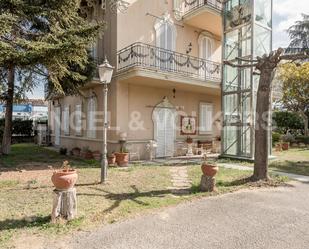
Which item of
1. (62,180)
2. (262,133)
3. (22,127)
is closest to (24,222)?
(62,180)

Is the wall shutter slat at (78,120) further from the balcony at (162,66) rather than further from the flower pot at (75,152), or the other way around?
the balcony at (162,66)

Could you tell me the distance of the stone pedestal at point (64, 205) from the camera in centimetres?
538

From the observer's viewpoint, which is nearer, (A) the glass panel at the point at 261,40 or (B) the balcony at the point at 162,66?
(B) the balcony at the point at 162,66

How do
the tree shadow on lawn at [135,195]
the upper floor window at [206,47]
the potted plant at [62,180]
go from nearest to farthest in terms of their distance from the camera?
the potted plant at [62,180] < the tree shadow on lawn at [135,195] < the upper floor window at [206,47]

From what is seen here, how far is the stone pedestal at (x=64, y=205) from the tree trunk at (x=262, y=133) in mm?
5712

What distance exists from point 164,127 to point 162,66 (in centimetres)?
310

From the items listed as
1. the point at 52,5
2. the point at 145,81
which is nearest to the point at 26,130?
the point at 145,81

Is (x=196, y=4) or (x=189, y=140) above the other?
(x=196, y=4)

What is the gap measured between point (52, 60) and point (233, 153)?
9.18m

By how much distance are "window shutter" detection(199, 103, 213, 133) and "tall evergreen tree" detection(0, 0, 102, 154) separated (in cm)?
725

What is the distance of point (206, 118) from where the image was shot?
1692 cm

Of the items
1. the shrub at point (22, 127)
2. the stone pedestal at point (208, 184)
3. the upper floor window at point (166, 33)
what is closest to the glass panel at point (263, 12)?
the upper floor window at point (166, 33)

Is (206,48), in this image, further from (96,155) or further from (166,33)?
(96,155)

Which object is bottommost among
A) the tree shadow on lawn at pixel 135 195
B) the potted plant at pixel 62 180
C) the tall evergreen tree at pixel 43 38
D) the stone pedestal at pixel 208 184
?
the tree shadow on lawn at pixel 135 195
